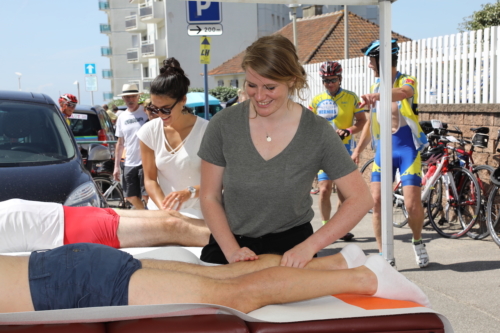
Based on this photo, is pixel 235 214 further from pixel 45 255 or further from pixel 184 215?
pixel 184 215

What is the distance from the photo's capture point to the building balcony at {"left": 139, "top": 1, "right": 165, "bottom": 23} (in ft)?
232

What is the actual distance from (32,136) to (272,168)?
3.98 metres

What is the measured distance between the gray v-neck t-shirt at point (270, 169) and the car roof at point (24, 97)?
13.4 ft

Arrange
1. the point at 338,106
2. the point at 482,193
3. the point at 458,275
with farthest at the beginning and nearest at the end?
the point at 338,106
the point at 482,193
the point at 458,275

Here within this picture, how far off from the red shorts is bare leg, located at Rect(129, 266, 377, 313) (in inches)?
62.7

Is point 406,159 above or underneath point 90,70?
underneath

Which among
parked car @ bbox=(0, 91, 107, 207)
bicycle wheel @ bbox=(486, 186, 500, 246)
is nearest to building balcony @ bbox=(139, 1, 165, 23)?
parked car @ bbox=(0, 91, 107, 207)

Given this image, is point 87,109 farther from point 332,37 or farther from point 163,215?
point 332,37

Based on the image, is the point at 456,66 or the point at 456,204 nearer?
the point at 456,204

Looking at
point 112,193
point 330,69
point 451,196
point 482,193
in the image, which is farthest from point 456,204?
point 112,193

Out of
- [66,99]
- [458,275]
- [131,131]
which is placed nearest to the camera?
[458,275]

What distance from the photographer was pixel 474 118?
8.11m

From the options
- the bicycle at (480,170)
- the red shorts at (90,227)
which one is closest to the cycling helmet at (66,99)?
the bicycle at (480,170)

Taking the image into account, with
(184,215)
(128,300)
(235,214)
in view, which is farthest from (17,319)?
(184,215)
